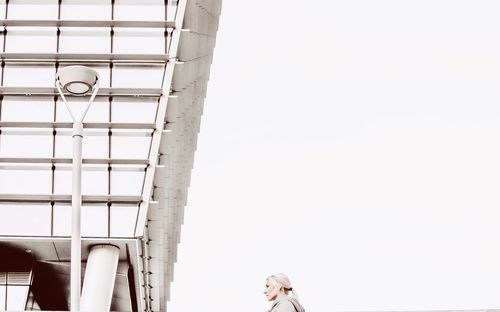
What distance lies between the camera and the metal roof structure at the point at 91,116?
3091 cm

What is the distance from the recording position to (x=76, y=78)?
45.6 ft

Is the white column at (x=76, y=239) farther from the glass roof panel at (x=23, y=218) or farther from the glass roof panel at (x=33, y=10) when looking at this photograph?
the glass roof panel at (x=33, y=10)

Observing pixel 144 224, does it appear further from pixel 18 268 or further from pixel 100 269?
pixel 18 268

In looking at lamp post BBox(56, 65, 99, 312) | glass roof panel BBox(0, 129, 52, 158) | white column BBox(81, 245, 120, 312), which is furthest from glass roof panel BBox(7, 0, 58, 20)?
lamp post BBox(56, 65, 99, 312)

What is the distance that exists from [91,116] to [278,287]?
23.2 meters

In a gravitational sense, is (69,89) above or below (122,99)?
below

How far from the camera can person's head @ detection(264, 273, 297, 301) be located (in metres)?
9.27

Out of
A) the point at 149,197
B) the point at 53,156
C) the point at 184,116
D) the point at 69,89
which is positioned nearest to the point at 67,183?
the point at 53,156

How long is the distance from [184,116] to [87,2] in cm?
970

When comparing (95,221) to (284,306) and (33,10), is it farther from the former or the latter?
(284,306)

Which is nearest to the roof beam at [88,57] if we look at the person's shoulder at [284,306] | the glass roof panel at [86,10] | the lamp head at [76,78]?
the glass roof panel at [86,10]

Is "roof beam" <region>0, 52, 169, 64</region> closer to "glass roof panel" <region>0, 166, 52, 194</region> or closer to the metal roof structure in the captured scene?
the metal roof structure

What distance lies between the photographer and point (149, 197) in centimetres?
3073

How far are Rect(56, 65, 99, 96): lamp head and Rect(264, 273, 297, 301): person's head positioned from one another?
5.80 meters
